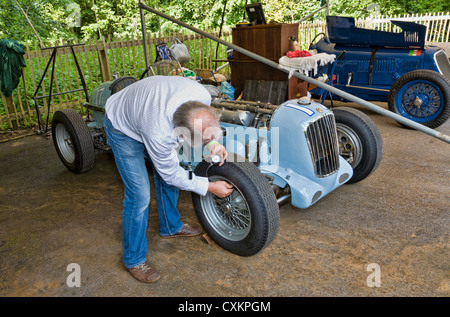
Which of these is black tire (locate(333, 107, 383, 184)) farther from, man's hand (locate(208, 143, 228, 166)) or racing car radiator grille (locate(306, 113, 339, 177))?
man's hand (locate(208, 143, 228, 166))

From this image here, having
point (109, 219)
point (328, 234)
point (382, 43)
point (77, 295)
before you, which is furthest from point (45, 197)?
point (382, 43)

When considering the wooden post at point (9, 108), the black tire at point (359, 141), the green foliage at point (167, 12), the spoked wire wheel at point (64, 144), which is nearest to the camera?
the black tire at point (359, 141)

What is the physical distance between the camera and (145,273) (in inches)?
97.8

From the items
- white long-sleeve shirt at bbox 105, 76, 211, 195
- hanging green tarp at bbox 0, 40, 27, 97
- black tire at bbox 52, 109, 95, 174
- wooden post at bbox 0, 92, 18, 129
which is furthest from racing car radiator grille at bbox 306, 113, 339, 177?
wooden post at bbox 0, 92, 18, 129

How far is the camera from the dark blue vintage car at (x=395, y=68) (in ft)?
17.9

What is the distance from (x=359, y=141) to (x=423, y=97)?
275 cm

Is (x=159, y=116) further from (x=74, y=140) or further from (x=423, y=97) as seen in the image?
(x=423, y=97)

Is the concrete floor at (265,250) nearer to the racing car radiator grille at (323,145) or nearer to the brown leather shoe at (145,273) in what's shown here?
the brown leather shoe at (145,273)

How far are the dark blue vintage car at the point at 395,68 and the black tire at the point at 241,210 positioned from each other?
165 inches

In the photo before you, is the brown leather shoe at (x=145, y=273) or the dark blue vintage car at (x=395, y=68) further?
the dark blue vintage car at (x=395, y=68)

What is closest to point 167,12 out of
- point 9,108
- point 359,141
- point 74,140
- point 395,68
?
point 9,108

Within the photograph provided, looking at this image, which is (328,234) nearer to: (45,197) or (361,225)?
(361,225)

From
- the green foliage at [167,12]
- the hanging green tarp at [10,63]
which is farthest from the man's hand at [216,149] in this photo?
the green foliage at [167,12]

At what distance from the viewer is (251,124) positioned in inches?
133
